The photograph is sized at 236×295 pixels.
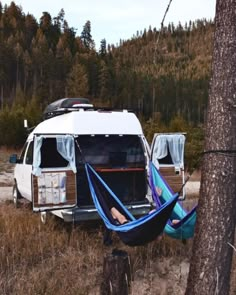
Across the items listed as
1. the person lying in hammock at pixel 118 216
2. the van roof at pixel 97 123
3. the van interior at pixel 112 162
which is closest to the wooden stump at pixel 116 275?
the person lying in hammock at pixel 118 216

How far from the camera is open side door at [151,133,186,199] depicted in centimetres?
714

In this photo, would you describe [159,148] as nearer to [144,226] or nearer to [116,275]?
[144,226]

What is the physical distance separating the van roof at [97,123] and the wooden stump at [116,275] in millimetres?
2856

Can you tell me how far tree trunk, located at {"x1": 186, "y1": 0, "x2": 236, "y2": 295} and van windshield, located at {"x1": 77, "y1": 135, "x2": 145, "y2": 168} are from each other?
3.74m

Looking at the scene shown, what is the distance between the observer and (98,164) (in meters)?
6.98

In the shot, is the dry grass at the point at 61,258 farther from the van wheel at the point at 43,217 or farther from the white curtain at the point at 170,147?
the white curtain at the point at 170,147

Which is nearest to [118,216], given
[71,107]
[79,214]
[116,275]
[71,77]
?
[116,275]

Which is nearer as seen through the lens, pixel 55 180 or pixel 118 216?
pixel 118 216

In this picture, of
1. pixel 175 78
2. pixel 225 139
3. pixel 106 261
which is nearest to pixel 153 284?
pixel 106 261

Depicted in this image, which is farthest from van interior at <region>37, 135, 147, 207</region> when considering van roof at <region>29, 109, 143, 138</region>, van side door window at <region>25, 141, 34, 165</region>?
van side door window at <region>25, 141, 34, 165</region>

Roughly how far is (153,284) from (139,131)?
2.90 metres

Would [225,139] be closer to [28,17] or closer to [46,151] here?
[46,151]

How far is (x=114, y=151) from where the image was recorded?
7.09 m

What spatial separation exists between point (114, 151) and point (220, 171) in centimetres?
393
